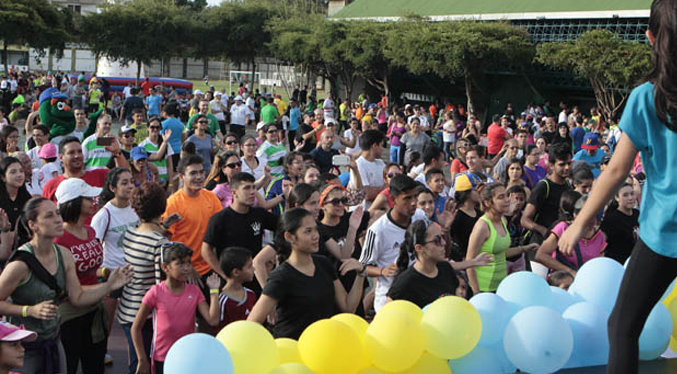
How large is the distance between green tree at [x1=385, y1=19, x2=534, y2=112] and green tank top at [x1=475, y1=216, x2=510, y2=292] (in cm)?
2516

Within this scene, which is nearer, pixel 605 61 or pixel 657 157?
pixel 657 157

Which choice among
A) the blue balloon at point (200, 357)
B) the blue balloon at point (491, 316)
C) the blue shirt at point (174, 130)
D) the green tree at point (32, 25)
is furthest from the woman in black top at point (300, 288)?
the green tree at point (32, 25)

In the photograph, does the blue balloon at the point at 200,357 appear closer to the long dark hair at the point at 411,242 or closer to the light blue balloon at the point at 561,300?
the long dark hair at the point at 411,242

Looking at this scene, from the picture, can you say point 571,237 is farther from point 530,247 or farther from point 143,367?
point 530,247

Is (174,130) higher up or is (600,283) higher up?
(174,130)

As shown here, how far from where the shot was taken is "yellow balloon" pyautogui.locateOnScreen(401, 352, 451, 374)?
4.28 metres

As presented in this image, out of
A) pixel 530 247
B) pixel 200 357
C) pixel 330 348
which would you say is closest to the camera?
pixel 200 357

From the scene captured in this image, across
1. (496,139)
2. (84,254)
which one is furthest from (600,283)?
(496,139)

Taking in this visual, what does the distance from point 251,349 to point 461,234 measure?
11.3ft

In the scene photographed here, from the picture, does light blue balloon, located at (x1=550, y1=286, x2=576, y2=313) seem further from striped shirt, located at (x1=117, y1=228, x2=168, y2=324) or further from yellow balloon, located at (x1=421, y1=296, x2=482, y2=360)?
striped shirt, located at (x1=117, y1=228, x2=168, y2=324)

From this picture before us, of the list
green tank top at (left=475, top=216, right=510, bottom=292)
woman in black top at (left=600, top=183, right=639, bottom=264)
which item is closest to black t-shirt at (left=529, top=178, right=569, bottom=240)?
woman in black top at (left=600, top=183, right=639, bottom=264)

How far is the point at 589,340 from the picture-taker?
4.61 m

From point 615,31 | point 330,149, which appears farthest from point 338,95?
point 330,149

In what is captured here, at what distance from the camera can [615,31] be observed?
3103 cm
